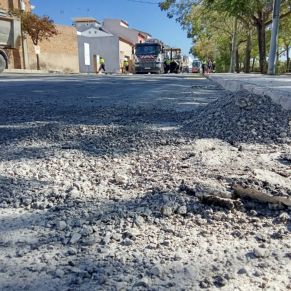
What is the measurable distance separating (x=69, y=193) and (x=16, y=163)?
80 centimetres

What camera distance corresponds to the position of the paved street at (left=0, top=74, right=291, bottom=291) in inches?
61.0

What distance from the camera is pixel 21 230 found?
1.91 m

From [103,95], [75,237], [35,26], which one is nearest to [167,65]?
[35,26]

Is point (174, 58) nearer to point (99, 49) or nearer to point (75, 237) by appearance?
point (99, 49)

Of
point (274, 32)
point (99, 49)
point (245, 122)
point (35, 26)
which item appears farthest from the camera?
point (99, 49)

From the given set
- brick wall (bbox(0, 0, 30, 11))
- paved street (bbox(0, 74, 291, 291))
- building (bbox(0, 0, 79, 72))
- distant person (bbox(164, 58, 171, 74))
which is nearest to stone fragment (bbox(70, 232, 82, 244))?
paved street (bbox(0, 74, 291, 291))

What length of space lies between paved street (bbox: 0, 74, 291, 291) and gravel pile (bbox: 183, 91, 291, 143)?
0.07ft

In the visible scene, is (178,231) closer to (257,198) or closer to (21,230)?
(257,198)

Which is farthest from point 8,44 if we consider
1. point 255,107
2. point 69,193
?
point 69,193

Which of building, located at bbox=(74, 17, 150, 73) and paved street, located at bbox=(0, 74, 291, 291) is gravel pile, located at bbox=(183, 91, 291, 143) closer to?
paved street, located at bbox=(0, 74, 291, 291)

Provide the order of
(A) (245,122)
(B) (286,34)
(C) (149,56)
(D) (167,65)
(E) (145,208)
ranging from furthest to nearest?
(D) (167,65)
(B) (286,34)
(C) (149,56)
(A) (245,122)
(E) (145,208)

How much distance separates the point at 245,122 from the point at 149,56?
27.1 metres

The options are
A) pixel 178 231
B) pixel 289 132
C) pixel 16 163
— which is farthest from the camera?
pixel 289 132

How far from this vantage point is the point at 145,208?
6.99 ft
